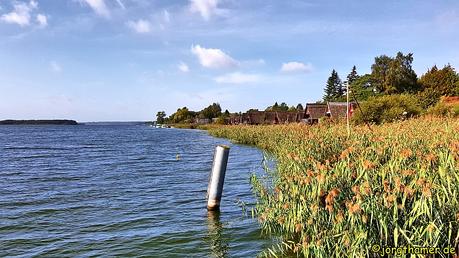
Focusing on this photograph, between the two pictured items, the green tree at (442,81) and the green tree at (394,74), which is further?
the green tree at (394,74)

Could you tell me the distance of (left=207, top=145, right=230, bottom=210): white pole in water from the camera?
10.9 metres

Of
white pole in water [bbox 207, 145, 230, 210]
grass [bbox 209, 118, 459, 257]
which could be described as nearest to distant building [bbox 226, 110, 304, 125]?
white pole in water [bbox 207, 145, 230, 210]

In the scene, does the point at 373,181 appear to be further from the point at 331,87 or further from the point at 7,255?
the point at 331,87

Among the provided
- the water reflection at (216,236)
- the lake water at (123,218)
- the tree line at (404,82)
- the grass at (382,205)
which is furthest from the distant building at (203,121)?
the grass at (382,205)

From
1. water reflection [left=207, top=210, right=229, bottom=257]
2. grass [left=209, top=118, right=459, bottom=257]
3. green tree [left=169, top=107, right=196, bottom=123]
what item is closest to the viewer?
grass [left=209, top=118, right=459, bottom=257]

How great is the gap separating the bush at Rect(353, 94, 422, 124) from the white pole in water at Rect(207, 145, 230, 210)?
85.2 ft

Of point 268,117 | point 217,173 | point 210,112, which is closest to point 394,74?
point 268,117

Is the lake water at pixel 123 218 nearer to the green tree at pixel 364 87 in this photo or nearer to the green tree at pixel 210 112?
the green tree at pixel 364 87

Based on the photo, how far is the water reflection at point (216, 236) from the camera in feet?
29.1

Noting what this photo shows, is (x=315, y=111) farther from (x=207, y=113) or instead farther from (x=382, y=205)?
(x=207, y=113)

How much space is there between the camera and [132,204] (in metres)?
14.1

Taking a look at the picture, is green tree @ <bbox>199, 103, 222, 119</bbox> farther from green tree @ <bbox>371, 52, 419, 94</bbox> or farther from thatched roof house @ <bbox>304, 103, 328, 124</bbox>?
thatched roof house @ <bbox>304, 103, 328, 124</bbox>

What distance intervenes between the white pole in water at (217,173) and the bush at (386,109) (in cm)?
2596

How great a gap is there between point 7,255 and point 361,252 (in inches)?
307
